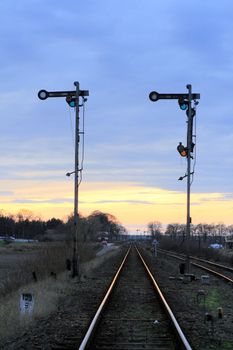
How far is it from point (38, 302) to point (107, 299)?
98.1 inches

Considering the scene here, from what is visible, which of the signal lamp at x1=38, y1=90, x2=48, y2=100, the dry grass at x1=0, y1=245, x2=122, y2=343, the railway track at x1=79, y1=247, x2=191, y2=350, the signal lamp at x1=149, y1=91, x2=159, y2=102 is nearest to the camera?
the railway track at x1=79, y1=247, x2=191, y2=350

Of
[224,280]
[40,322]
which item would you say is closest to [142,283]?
[224,280]

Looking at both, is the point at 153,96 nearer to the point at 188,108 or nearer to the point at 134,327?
the point at 188,108

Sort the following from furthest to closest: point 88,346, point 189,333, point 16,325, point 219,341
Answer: point 16,325 < point 189,333 < point 219,341 < point 88,346

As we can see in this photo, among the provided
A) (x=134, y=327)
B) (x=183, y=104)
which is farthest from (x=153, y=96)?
(x=134, y=327)

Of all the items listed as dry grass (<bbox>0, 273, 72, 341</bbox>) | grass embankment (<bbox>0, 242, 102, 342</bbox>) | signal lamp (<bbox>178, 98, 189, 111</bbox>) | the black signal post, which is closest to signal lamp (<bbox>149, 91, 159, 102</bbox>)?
the black signal post

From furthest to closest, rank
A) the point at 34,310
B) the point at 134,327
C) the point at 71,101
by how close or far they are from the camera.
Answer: the point at 71,101 < the point at 34,310 < the point at 134,327

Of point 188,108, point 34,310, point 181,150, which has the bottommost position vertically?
point 34,310

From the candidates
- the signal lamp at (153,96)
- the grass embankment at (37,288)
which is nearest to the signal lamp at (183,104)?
the signal lamp at (153,96)

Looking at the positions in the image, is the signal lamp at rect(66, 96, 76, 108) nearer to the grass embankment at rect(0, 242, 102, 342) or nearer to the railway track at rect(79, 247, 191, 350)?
the grass embankment at rect(0, 242, 102, 342)

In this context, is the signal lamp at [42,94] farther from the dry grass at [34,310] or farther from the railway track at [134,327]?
the railway track at [134,327]

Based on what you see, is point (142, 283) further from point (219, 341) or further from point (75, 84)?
point (219, 341)

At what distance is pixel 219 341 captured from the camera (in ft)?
30.9

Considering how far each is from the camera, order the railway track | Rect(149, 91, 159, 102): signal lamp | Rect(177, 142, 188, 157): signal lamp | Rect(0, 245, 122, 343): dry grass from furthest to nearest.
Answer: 1. Rect(149, 91, 159, 102): signal lamp
2. Rect(177, 142, 188, 157): signal lamp
3. Rect(0, 245, 122, 343): dry grass
4. the railway track
